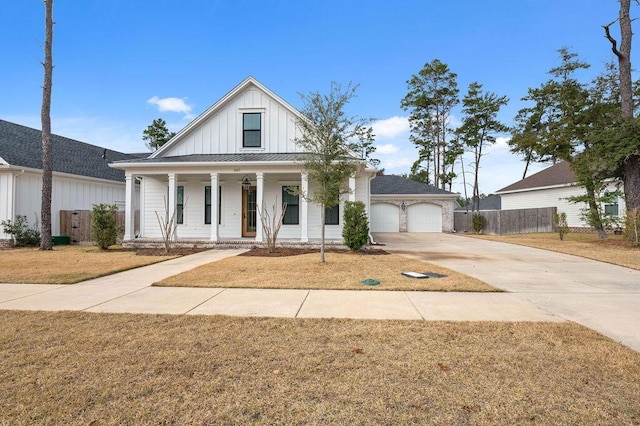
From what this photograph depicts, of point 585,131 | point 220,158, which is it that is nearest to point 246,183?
point 220,158

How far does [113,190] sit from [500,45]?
2204 centimetres

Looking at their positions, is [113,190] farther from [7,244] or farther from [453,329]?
A: [453,329]

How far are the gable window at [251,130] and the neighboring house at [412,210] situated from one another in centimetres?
1153

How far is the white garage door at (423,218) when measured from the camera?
23891mm

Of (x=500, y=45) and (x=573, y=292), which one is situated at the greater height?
(x=500, y=45)

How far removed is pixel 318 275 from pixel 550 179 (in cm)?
2465

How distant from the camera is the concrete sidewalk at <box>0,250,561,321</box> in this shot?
15.2 feet

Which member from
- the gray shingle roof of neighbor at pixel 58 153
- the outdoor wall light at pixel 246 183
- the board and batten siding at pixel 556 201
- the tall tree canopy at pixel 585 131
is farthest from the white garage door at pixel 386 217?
the gray shingle roof of neighbor at pixel 58 153

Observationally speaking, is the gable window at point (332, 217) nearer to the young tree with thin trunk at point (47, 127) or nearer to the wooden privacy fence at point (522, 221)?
the young tree with thin trunk at point (47, 127)

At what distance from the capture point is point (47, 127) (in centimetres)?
1312

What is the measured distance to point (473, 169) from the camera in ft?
101

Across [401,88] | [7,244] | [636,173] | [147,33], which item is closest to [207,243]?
[7,244]

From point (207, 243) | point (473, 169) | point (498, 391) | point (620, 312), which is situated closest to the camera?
point (498, 391)

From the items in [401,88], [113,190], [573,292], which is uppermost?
[401,88]
